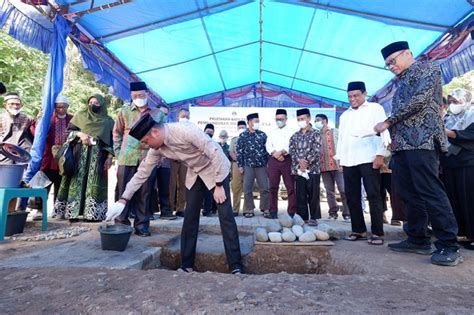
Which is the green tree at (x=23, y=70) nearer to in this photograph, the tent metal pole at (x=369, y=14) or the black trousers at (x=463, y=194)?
the tent metal pole at (x=369, y=14)

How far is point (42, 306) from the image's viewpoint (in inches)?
62.8

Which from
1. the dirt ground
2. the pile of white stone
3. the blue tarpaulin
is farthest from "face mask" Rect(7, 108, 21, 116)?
the pile of white stone

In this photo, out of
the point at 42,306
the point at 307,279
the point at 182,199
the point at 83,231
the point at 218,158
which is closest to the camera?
the point at 42,306

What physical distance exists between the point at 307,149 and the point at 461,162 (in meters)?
2.00

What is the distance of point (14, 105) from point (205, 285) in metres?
3.94

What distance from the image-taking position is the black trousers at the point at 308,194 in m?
4.66

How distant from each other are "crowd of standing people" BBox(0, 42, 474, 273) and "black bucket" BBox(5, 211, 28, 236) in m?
0.63

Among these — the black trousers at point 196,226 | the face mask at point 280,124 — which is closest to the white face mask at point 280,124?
the face mask at point 280,124

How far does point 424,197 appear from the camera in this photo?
8.27 ft

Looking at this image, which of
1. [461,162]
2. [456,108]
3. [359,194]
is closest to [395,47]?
[456,108]

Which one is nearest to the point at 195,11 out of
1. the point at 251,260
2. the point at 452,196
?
the point at 251,260

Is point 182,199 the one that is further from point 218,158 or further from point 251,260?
point 218,158

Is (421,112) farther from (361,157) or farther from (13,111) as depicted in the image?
(13,111)

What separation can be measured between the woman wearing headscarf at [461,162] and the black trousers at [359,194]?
0.73m
